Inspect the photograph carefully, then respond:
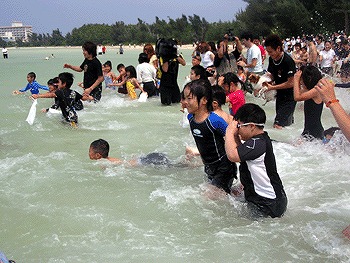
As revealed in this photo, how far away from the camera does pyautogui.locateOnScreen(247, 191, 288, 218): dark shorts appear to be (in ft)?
12.1

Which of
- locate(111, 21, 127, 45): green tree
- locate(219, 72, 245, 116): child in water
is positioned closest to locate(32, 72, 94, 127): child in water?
locate(219, 72, 245, 116): child in water

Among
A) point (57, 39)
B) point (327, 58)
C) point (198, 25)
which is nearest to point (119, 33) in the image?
point (198, 25)

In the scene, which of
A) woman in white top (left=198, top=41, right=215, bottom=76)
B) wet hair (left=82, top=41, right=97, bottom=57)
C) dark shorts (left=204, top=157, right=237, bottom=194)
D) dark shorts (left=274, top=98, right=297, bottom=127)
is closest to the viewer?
dark shorts (left=204, top=157, right=237, bottom=194)

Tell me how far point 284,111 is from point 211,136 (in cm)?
343

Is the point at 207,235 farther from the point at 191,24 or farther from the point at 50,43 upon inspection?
the point at 50,43

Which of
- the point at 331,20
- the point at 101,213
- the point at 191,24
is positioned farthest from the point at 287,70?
the point at 191,24

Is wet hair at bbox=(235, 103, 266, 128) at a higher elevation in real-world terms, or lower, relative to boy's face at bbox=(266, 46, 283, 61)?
lower

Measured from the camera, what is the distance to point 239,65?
400 inches

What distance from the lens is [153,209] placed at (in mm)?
4281

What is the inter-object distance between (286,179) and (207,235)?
1.78m

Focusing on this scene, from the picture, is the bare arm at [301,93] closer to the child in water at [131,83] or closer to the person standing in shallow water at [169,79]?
the person standing in shallow water at [169,79]

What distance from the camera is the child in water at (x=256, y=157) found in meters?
3.48

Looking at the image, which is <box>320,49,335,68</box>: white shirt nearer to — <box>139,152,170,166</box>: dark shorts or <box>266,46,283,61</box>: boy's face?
<box>266,46,283,61</box>: boy's face

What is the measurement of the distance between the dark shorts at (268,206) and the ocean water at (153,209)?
0.09 m
